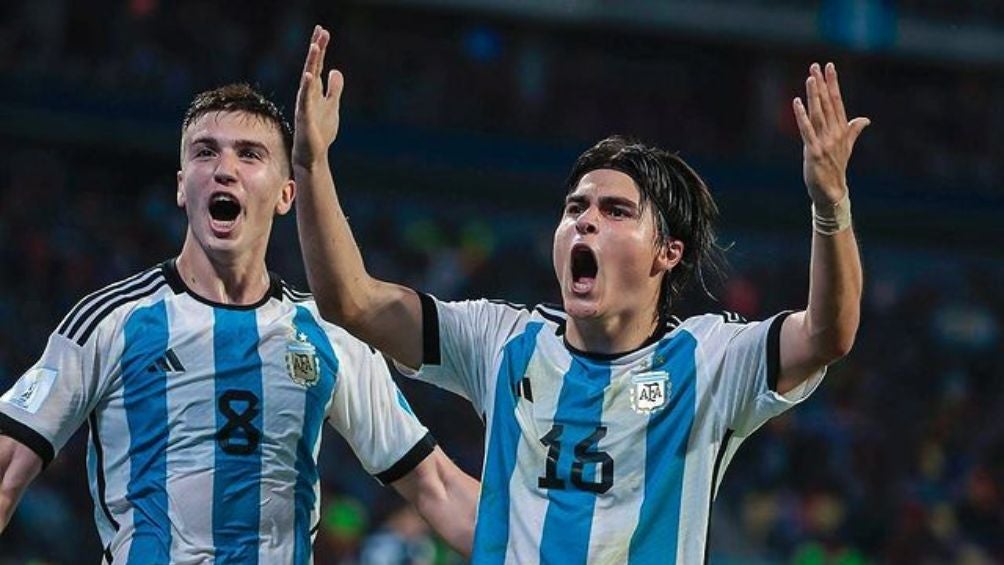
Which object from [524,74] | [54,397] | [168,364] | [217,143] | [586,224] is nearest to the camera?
[586,224]

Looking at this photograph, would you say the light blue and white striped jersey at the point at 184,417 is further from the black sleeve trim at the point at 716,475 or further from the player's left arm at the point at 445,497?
the black sleeve trim at the point at 716,475

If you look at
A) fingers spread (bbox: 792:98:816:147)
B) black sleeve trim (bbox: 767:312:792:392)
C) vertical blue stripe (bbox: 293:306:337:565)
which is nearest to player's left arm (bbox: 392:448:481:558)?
vertical blue stripe (bbox: 293:306:337:565)

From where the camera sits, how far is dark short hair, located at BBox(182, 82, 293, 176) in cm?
493

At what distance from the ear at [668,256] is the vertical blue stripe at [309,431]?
107 centimetres

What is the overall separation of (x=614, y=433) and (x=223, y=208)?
1390 mm

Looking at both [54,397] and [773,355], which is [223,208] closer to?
[54,397]

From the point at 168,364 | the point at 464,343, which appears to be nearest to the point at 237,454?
the point at 168,364

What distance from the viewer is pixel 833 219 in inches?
152

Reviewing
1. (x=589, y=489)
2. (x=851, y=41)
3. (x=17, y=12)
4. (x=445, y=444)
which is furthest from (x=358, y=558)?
(x=851, y=41)

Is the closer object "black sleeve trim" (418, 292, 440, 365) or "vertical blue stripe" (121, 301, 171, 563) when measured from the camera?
"black sleeve trim" (418, 292, 440, 365)

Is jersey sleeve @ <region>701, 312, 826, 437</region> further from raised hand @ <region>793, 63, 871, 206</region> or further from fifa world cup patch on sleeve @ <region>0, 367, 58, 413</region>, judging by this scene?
fifa world cup patch on sleeve @ <region>0, 367, 58, 413</region>

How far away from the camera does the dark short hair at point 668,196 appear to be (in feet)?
14.5

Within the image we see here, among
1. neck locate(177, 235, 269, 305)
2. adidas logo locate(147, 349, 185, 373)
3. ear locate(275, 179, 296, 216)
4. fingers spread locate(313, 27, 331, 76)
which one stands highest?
fingers spread locate(313, 27, 331, 76)

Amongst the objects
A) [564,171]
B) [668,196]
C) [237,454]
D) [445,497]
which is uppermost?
[564,171]
